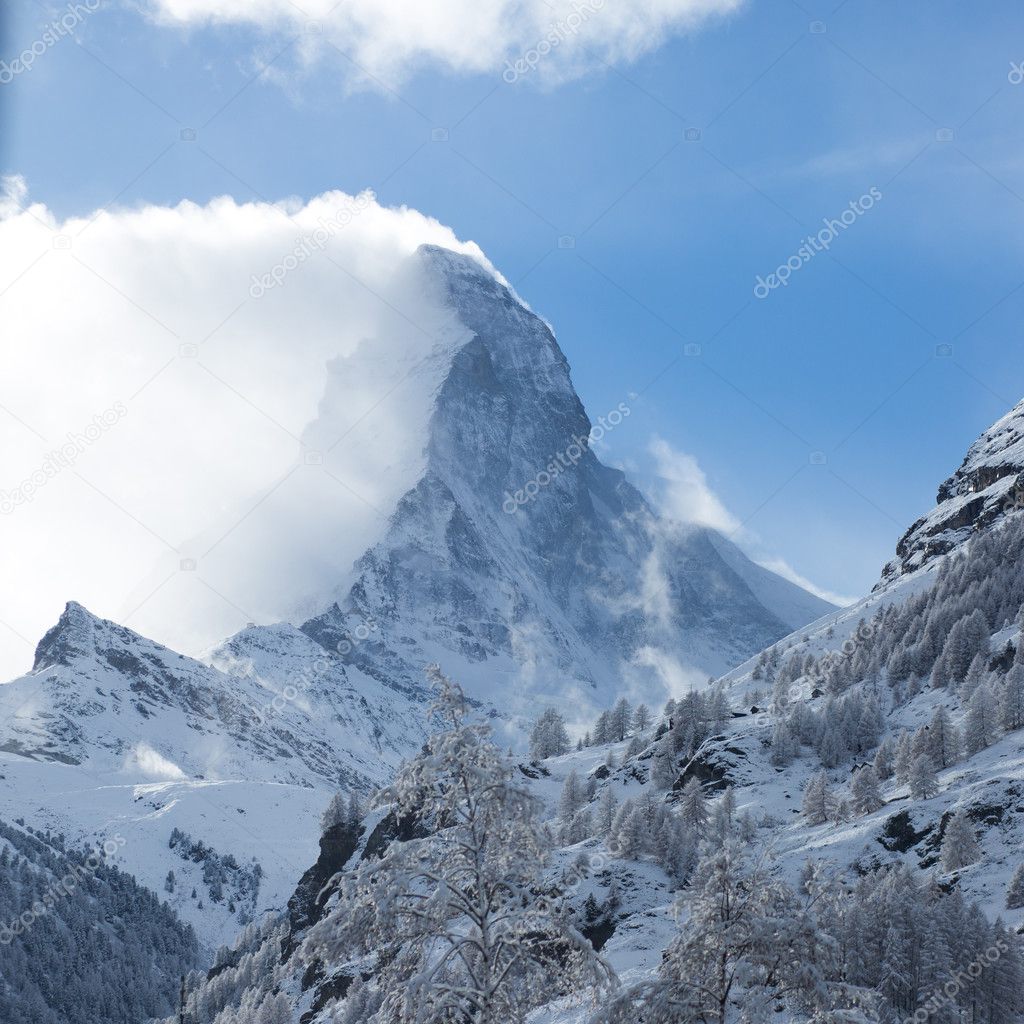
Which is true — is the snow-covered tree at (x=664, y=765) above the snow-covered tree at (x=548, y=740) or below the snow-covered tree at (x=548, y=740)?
below

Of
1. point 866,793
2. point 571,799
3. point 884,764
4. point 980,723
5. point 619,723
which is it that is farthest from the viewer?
point 619,723

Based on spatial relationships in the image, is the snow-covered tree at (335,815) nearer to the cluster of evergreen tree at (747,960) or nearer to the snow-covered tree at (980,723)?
the snow-covered tree at (980,723)

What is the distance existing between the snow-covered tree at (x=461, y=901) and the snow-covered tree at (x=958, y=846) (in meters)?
56.2

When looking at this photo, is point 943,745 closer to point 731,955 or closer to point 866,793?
point 866,793

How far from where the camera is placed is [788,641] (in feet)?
655

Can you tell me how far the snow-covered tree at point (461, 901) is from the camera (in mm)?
13703

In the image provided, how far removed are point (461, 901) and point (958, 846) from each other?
57814mm

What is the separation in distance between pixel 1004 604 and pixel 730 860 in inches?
4698

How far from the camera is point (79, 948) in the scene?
160625 millimetres

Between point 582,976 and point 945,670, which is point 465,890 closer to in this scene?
point 582,976

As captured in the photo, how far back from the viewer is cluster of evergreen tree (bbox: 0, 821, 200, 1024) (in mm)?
143625

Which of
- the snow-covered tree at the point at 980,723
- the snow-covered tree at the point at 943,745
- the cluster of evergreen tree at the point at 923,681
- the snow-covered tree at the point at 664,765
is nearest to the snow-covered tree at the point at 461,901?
the cluster of evergreen tree at the point at 923,681

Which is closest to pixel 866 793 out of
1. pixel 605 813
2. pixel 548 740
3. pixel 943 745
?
pixel 943 745

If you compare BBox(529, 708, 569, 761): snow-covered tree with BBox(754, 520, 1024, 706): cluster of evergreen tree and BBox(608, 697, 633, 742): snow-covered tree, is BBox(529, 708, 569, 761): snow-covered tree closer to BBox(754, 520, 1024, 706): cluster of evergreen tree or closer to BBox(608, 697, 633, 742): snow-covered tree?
BBox(608, 697, 633, 742): snow-covered tree
